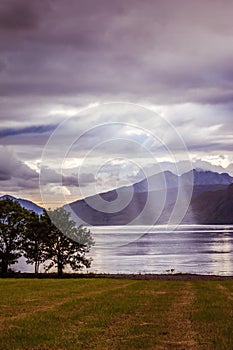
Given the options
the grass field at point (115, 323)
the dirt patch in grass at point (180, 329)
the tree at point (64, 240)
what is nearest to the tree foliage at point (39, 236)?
the tree at point (64, 240)

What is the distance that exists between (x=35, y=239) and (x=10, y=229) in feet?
15.0

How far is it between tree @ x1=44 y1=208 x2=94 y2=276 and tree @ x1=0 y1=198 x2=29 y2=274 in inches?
182

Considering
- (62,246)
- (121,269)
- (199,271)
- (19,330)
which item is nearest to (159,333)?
(19,330)

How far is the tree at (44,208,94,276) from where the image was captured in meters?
87.6

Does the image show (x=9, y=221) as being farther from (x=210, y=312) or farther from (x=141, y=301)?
(x=210, y=312)

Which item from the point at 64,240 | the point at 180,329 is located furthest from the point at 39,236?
the point at 180,329

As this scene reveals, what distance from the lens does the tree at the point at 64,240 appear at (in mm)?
87625

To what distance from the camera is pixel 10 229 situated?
292 feet

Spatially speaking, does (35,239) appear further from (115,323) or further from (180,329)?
(180,329)

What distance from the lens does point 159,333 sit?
19984mm

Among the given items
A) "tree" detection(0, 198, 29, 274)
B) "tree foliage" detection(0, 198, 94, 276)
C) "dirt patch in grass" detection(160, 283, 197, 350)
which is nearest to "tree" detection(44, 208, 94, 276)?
"tree foliage" detection(0, 198, 94, 276)

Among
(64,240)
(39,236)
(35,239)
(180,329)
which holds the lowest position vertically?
(180,329)

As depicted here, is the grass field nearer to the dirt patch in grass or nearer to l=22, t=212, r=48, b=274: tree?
the dirt patch in grass

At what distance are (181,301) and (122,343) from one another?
14.7 meters
